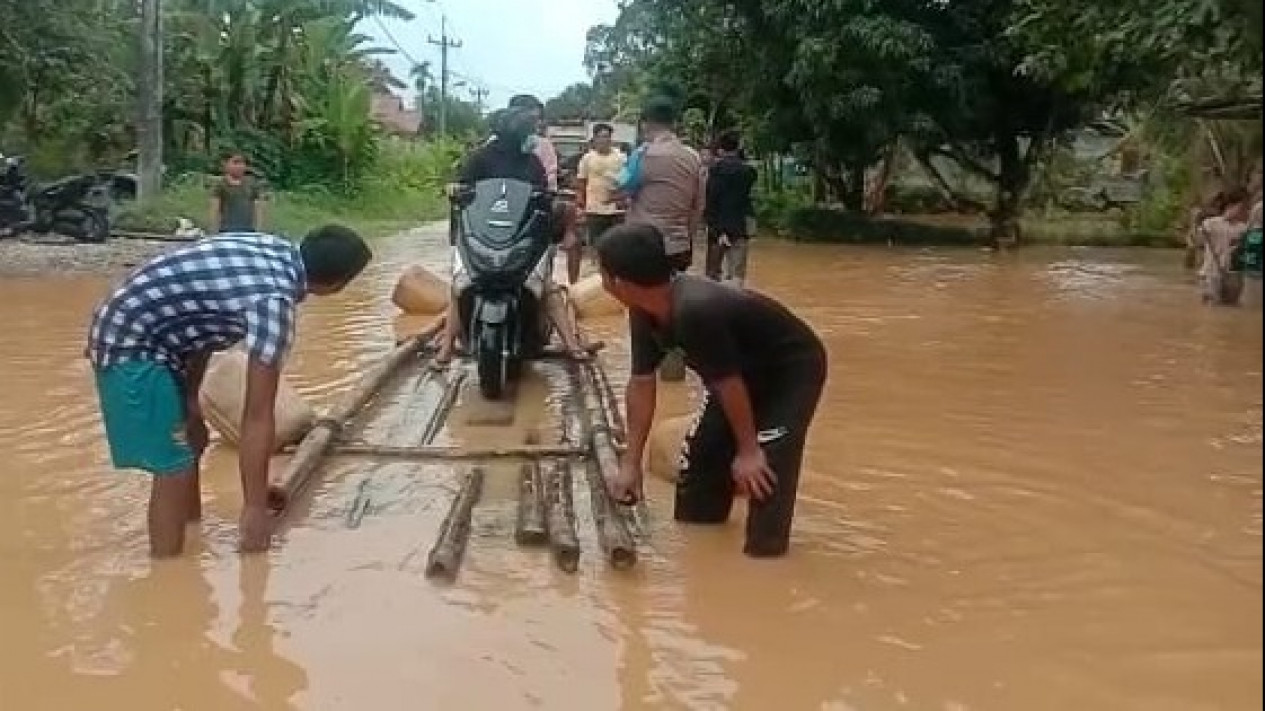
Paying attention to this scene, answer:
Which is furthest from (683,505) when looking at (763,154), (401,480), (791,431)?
(763,154)

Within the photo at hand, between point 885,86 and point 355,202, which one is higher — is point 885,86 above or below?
above

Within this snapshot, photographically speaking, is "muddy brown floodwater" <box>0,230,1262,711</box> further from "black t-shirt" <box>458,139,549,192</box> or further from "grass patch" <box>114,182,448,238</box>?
"grass patch" <box>114,182,448,238</box>

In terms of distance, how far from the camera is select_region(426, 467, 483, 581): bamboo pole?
5.09 m

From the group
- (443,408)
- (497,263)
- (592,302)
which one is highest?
(497,263)

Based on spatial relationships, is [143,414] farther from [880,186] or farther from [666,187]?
[880,186]

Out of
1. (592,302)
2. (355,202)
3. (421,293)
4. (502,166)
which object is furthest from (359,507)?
(355,202)

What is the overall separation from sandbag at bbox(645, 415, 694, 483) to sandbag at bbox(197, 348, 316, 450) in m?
1.62

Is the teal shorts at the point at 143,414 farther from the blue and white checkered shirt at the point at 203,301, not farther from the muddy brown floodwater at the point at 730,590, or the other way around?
the muddy brown floodwater at the point at 730,590

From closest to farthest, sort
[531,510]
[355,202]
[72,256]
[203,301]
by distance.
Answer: [203,301]
[531,510]
[72,256]
[355,202]

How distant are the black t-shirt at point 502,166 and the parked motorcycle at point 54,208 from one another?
38.4 feet

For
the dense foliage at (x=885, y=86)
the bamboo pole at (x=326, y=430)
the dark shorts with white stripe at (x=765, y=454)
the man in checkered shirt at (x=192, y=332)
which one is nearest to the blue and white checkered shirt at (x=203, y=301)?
the man in checkered shirt at (x=192, y=332)

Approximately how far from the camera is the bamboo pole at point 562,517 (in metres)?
5.21

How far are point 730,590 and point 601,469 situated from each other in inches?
51.0

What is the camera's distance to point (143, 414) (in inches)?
200
